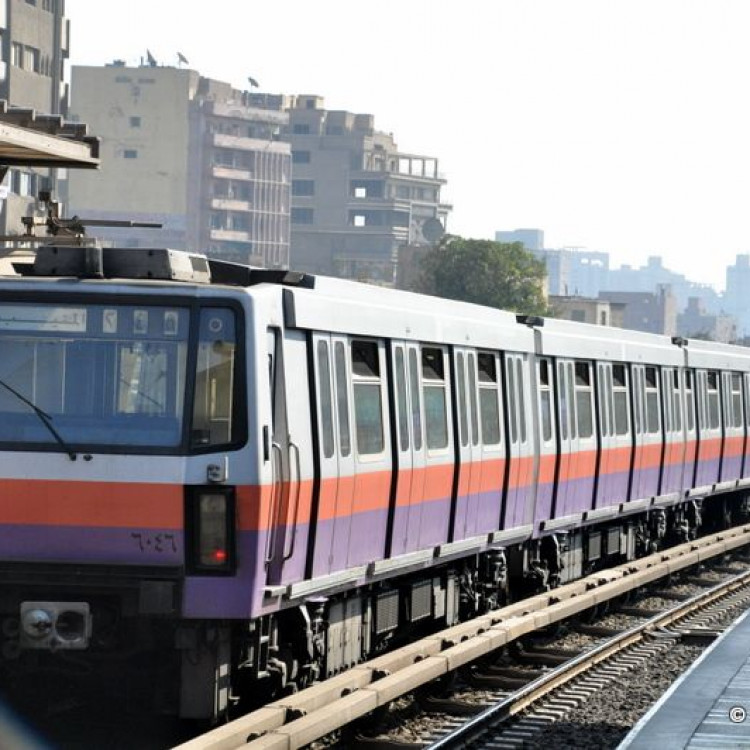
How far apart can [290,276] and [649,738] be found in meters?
3.50

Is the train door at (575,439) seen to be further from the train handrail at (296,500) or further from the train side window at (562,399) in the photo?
Result: the train handrail at (296,500)

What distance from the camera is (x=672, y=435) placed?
28188 millimetres

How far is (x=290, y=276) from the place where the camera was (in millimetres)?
13211

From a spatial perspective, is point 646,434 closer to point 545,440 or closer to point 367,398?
point 545,440

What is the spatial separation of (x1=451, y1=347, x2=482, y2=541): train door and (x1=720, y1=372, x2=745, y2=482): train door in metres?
15.0

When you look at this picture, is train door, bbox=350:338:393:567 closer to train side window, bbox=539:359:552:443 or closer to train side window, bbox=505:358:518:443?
train side window, bbox=505:358:518:443

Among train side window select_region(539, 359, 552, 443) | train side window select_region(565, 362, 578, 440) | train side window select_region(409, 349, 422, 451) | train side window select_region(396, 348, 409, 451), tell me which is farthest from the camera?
train side window select_region(565, 362, 578, 440)

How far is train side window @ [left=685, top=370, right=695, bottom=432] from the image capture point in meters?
29.4

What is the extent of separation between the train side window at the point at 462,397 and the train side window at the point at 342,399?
3303 millimetres

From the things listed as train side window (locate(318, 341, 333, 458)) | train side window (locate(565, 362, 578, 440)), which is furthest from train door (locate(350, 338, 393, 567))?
train side window (locate(565, 362, 578, 440))

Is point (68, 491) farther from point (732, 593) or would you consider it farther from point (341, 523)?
point (732, 593)

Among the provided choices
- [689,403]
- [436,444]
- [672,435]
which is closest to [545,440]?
[436,444]

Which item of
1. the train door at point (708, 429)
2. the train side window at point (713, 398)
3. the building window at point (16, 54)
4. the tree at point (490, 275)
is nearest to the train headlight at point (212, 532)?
the train door at point (708, 429)

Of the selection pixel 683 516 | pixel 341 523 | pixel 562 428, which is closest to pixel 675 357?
pixel 683 516
